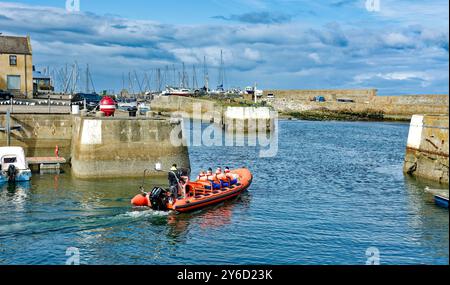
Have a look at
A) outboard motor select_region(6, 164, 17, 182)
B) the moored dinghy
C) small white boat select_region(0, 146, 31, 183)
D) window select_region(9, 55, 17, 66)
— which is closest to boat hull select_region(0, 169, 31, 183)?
small white boat select_region(0, 146, 31, 183)

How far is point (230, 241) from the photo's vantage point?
20609 mm

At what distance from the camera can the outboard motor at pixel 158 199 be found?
77.7ft

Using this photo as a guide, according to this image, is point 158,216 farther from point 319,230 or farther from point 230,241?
point 319,230

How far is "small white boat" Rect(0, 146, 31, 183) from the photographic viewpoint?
30.7 metres

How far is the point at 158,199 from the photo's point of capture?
23797 millimetres

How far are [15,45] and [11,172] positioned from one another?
31.2 meters

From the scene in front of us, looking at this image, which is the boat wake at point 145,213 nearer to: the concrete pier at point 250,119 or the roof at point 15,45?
the roof at point 15,45

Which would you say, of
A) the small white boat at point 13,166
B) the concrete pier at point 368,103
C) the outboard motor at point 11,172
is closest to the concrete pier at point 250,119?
the concrete pier at point 368,103

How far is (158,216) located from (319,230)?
736cm

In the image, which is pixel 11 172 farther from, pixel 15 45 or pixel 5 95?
pixel 15 45

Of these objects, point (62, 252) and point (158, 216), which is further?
point (158, 216)

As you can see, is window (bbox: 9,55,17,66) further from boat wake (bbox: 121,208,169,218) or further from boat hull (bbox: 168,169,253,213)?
boat wake (bbox: 121,208,169,218)

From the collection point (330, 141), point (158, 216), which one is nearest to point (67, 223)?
point (158, 216)
